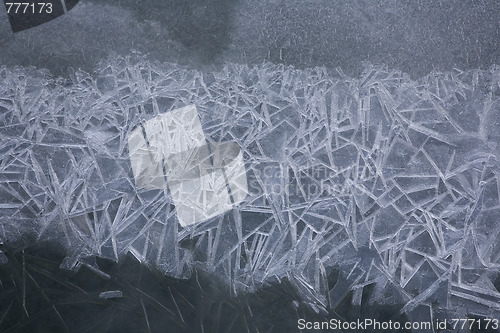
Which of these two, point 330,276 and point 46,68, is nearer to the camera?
point 330,276

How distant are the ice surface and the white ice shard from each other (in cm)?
1

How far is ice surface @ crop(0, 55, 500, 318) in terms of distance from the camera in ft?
2.24

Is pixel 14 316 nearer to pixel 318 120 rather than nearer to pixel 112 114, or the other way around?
pixel 112 114

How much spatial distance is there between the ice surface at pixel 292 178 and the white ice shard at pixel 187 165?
0.04 feet

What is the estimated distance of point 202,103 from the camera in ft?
2.47

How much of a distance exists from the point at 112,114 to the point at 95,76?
71mm

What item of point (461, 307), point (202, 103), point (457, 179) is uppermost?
point (202, 103)

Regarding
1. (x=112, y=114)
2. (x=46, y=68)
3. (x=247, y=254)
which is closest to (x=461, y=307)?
(x=247, y=254)

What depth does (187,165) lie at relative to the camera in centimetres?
72

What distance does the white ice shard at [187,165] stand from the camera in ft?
2.31

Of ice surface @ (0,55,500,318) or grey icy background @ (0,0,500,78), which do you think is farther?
grey icy background @ (0,0,500,78)

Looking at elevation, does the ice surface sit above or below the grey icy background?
below

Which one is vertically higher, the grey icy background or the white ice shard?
the grey icy background

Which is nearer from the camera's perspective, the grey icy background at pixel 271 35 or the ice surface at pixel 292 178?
the ice surface at pixel 292 178
